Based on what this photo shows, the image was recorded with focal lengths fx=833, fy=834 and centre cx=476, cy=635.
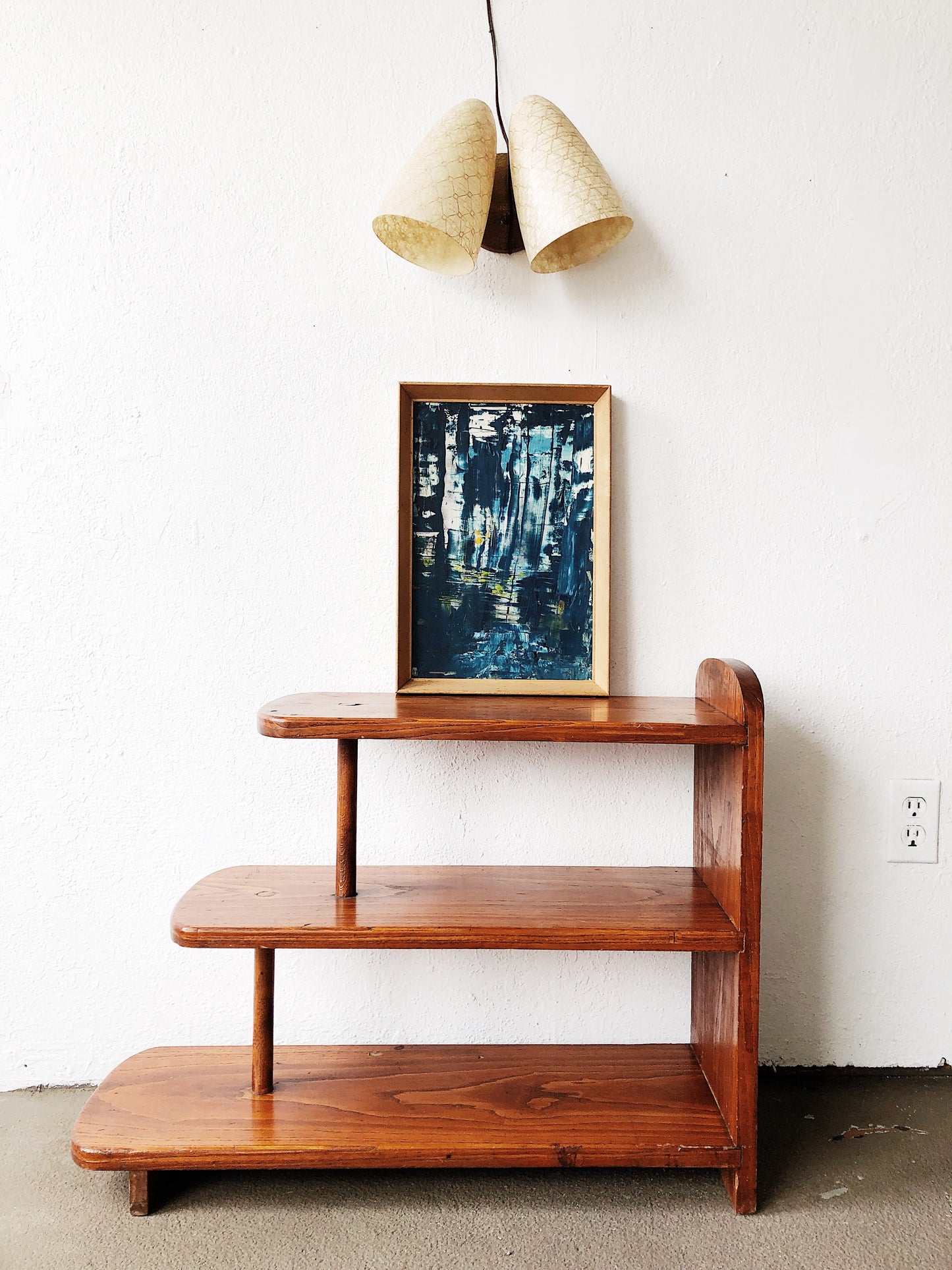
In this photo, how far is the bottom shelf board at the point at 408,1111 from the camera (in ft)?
3.22

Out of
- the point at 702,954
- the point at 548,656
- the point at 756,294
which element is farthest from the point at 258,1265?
the point at 756,294

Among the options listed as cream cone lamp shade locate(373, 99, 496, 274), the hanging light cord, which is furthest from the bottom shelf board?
the hanging light cord

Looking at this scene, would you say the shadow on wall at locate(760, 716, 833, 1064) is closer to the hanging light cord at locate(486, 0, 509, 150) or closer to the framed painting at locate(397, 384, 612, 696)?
the framed painting at locate(397, 384, 612, 696)

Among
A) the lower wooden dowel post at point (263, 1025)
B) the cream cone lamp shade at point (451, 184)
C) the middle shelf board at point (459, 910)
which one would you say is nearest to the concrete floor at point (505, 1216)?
the lower wooden dowel post at point (263, 1025)

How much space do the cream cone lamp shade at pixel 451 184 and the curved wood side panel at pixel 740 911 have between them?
66 cm

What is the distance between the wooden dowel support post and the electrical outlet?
0.80 metres

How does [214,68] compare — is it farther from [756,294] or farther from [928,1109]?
[928,1109]

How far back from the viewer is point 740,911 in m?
0.99

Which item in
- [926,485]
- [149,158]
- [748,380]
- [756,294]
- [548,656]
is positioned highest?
[149,158]

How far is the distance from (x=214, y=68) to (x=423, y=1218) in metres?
1.55

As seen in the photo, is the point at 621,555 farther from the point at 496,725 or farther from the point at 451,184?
the point at 451,184

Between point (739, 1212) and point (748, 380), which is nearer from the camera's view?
point (739, 1212)

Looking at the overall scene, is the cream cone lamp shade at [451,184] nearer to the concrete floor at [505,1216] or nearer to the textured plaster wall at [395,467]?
the textured plaster wall at [395,467]

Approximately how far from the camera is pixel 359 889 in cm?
112
